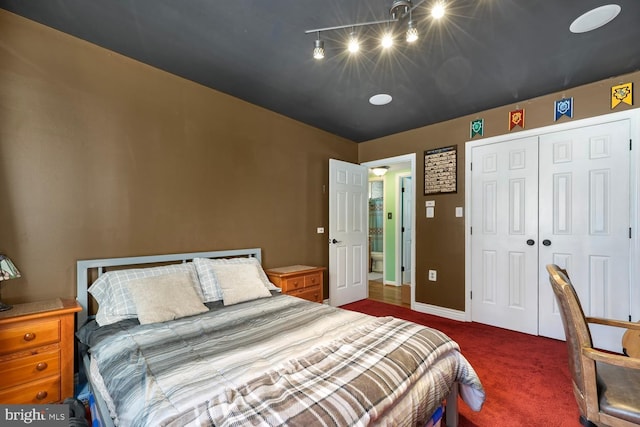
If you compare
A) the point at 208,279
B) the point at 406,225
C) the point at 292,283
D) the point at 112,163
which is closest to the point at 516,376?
the point at 292,283

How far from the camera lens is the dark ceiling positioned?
5.90 feet

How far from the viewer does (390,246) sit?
5750 millimetres

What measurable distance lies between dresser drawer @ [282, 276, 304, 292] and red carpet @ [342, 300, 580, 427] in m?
1.64

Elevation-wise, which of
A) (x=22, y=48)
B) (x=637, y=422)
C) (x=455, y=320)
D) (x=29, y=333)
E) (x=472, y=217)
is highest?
(x=22, y=48)

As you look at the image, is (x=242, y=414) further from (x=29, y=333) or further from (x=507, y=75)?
(x=507, y=75)

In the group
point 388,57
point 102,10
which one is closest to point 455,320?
point 388,57

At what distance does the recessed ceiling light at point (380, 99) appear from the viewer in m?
3.03

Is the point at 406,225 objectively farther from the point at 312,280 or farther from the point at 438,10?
the point at 438,10

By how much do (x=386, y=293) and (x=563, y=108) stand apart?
357 centimetres

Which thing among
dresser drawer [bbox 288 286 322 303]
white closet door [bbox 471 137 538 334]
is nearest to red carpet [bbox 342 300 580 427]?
white closet door [bbox 471 137 538 334]

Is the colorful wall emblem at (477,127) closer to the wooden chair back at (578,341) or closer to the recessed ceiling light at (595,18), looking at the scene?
the recessed ceiling light at (595,18)

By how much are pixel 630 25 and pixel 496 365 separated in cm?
278

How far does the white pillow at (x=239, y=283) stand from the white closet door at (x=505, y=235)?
2660mm

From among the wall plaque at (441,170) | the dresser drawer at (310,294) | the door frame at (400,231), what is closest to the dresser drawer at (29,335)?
the dresser drawer at (310,294)
